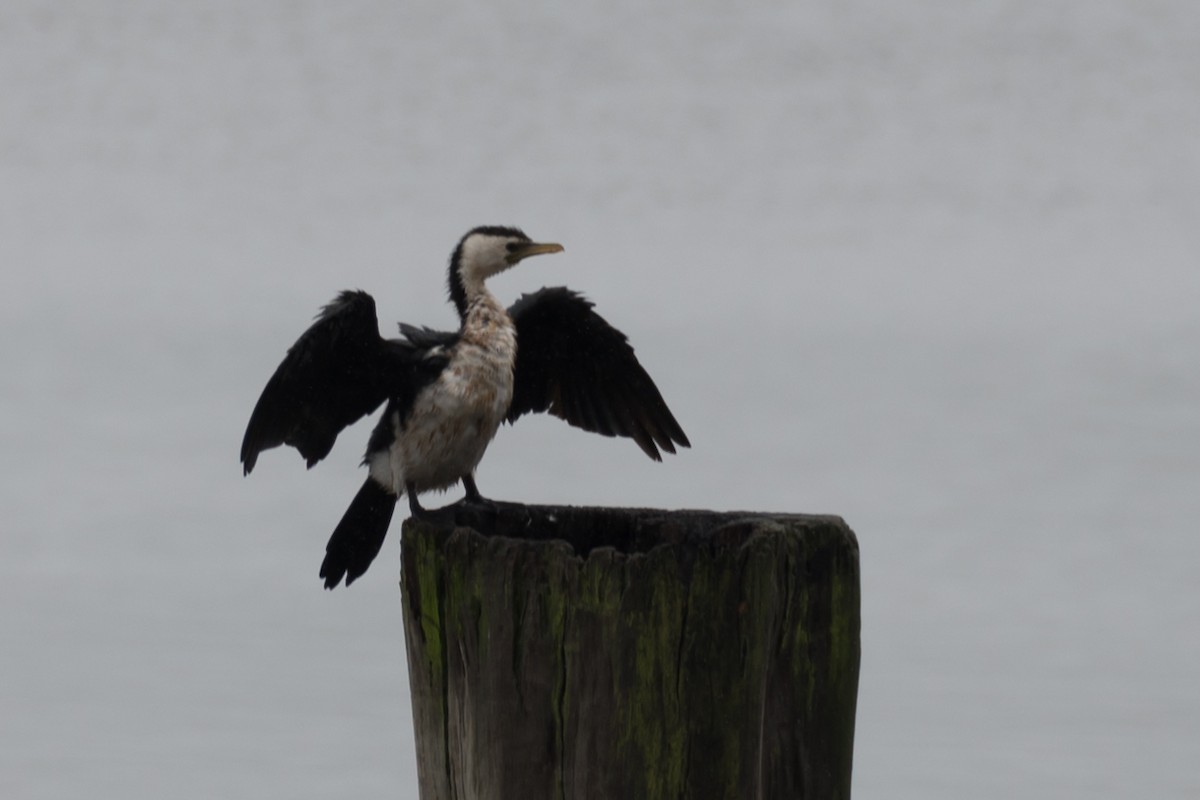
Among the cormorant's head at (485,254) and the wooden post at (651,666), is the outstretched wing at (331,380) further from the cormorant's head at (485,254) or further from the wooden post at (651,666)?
the wooden post at (651,666)

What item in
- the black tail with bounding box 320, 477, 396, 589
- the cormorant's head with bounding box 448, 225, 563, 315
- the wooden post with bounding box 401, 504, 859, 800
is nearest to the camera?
the wooden post with bounding box 401, 504, 859, 800

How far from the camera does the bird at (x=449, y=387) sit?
4.91 metres

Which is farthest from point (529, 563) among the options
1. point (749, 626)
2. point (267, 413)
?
point (267, 413)

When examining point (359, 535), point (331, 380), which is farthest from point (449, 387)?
point (359, 535)

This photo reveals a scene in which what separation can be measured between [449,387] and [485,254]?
2.22ft

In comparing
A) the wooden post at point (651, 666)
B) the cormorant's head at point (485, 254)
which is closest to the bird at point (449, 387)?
the cormorant's head at point (485, 254)

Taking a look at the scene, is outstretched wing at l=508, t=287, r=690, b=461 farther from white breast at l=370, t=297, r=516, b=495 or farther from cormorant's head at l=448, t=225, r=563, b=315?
white breast at l=370, t=297, r=516, b=495

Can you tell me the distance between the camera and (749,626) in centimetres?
267

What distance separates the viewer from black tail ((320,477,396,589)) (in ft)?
16.8

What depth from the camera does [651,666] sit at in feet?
8.67

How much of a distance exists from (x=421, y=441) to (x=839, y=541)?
2.44 meters

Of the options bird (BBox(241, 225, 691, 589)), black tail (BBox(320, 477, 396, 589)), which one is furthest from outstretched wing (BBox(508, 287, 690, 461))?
black tail (BBox(320, 477, 396, 589))

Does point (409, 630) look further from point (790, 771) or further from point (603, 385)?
point (603, 385)

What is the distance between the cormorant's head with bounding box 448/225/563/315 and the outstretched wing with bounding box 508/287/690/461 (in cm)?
15
